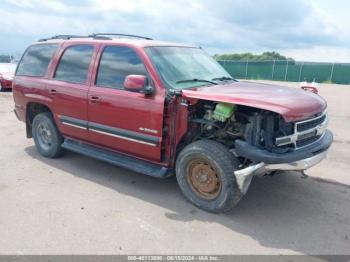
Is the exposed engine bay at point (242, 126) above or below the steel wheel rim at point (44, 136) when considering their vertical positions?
above

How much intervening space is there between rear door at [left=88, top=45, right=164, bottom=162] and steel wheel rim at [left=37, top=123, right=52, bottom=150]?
120 centimetres

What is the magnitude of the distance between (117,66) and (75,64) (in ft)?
3.07

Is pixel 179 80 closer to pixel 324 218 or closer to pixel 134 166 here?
pixel 134 166

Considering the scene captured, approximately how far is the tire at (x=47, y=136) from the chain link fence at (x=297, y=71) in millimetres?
31646

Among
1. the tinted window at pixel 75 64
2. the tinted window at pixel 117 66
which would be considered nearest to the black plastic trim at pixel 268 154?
the tinted window at pixel 117 66

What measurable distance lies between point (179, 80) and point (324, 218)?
239 cm

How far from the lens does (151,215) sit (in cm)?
415

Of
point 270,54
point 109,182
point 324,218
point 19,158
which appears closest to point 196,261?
point 324,218

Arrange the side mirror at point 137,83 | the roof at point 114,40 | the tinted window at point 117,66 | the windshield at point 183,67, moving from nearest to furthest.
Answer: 1. the side mirror at point 137,83
2. the windshield at point 183,67
3. the tinted window at point 117,66
4. the roof at point 114,40

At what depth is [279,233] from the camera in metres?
3.78

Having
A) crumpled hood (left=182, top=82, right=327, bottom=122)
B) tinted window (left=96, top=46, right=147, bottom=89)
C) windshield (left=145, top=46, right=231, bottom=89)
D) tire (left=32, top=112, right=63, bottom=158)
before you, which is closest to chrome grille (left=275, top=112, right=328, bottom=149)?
crumpled hood (left=182, top=82, right=327, bottom=122)

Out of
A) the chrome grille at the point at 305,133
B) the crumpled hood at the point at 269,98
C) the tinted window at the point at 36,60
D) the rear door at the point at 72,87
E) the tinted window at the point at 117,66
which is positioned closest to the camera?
the crumpled hood at the point at 269,98

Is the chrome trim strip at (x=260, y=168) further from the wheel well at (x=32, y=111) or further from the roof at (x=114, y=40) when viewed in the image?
the wheel well at (x=32, y=111)

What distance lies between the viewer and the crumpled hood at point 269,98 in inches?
143
